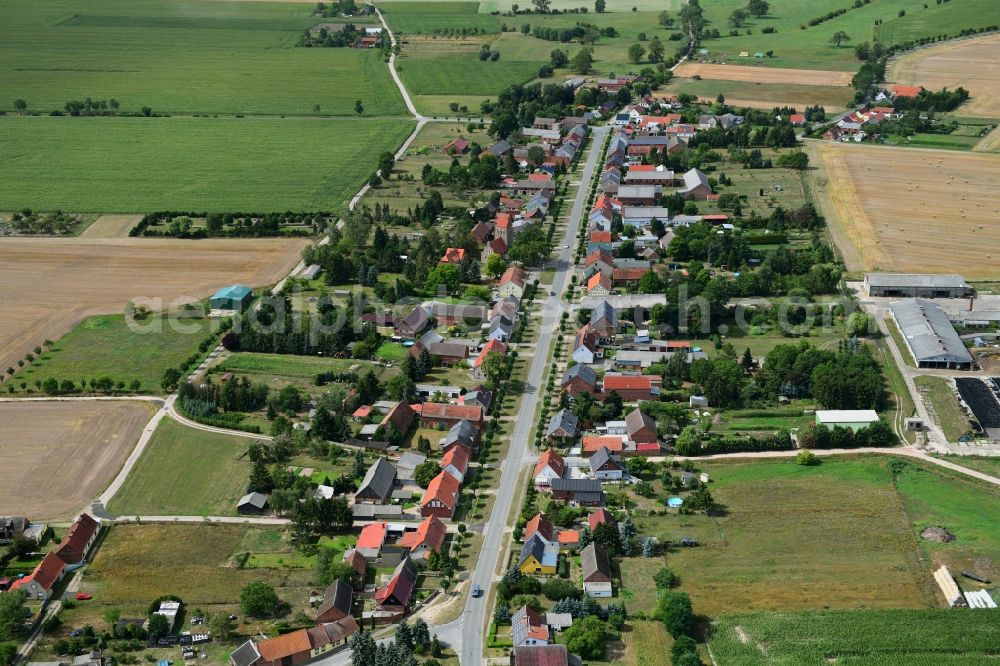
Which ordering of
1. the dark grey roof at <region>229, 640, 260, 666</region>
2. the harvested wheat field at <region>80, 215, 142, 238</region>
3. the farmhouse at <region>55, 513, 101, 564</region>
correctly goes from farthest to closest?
the harvested wheat field at <region>80, 215, 142, 238</region>
the farmhouse at <region>55, 513, 101, 564</region>
the dark grey roof at <region>229, 640, 260, 666</region>

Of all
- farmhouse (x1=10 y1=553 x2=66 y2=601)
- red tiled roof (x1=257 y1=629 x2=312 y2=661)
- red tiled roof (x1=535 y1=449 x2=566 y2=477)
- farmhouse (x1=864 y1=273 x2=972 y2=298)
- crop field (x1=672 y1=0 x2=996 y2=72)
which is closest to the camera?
red tiled roof (x1=257 y1=629 x2=312 y2=661)

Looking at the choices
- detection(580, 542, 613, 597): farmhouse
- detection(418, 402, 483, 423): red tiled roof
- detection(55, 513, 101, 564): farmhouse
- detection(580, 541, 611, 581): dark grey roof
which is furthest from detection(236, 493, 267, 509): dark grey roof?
detection(580, 542, 613, 597): farmhouse

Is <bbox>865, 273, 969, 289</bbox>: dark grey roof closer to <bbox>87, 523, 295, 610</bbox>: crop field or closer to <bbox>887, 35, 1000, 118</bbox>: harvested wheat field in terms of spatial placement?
<bbox>87, 523, 295, 610</bbox>: crop field

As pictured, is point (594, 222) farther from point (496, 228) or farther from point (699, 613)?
point (699, 613)

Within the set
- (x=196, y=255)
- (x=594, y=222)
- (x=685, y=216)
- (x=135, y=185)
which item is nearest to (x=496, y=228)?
(x=594, y=222)

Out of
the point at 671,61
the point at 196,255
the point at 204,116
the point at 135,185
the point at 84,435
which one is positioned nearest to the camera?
the point at 84,435

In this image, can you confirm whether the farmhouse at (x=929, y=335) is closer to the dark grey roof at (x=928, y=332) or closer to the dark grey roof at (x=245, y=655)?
the dark grey roof at (x=928, y=332)

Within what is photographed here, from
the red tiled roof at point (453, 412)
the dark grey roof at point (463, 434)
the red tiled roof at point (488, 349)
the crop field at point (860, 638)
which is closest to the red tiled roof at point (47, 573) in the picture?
the dark grey roof at point (463, 434)
